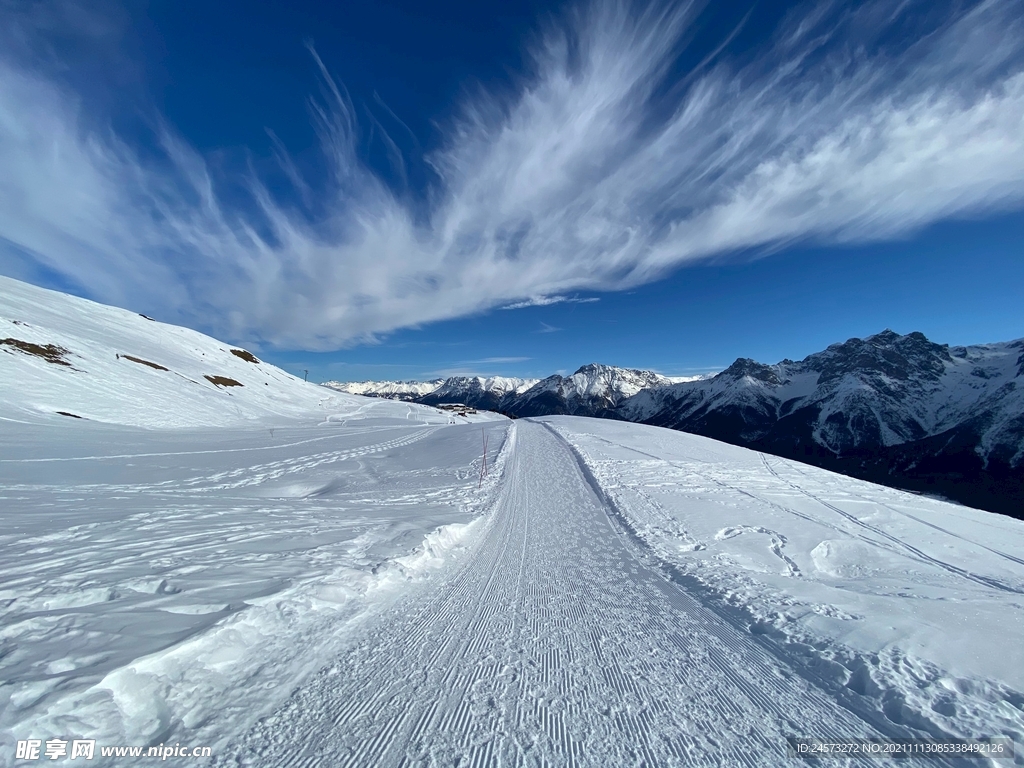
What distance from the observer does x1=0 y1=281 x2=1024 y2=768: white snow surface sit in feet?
11.6

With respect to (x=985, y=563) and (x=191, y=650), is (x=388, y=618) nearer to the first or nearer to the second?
(x=191, y=650)

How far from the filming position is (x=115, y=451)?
683 inches

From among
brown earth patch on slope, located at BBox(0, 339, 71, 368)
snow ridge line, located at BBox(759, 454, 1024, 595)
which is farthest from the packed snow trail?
brown earth patch on slope, located at BBox(0, 339, 71, 368)

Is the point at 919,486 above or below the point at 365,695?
below

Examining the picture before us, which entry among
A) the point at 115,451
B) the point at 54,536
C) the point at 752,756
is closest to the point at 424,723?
the point at 752,756

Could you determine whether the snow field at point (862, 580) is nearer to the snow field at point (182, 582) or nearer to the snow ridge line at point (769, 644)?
the snow ridge line at point (769, 644)

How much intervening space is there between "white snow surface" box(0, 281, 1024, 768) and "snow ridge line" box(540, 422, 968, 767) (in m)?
0.03

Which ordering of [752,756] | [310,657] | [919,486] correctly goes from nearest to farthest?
[752,756] → [310,657] → [919,486]

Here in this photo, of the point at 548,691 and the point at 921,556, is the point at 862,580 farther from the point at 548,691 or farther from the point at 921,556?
the point at 548,691

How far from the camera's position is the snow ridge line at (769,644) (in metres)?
3.81

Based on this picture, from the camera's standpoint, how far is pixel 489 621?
18.9 ft

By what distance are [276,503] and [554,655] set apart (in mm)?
9996

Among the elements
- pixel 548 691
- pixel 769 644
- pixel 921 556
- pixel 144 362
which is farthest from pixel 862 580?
pixel 144 362

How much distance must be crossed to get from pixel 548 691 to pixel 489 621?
173 centimetres
